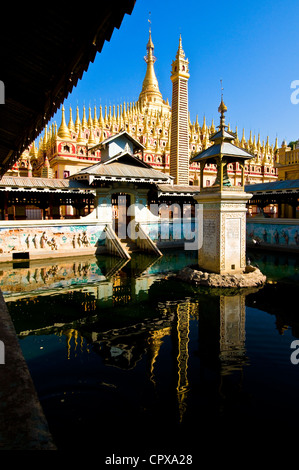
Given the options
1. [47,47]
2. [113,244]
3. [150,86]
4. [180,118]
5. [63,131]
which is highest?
[150,86]

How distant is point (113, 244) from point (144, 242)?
2453mm

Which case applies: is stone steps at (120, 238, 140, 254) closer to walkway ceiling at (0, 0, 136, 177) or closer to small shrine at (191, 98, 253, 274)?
small shrine at (191, 98, 253, 274)

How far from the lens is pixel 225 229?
41.4 feet

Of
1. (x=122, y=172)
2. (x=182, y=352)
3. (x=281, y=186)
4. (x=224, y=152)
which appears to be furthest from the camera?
(x=281, y=186)

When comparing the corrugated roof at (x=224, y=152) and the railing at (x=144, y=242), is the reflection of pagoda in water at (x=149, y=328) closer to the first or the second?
the corrugated roof at (x=224, y=152)

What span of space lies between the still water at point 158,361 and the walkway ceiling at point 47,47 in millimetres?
4720

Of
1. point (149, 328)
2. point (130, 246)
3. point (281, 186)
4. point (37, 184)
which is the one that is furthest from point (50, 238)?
point (281, 186)

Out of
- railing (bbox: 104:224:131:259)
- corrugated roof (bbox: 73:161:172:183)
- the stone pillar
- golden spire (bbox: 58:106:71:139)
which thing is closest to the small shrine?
the stone pillar

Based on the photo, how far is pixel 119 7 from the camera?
7.59ft

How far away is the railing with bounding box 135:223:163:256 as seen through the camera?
2145cm

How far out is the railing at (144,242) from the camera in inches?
845

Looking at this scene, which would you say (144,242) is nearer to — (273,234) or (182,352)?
(273,234)

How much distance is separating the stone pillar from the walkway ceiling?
9260 millimetres
